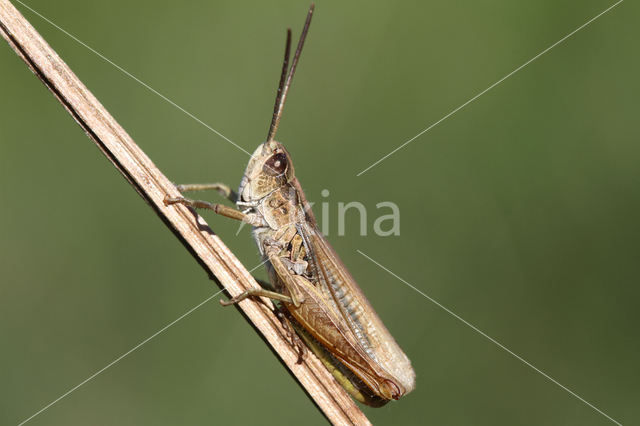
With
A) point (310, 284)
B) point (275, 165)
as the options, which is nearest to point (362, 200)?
point (275, 165)

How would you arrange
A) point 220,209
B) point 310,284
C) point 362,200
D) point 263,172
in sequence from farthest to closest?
point 362,200 → point 263,172 → point 310,284 → point 220,209

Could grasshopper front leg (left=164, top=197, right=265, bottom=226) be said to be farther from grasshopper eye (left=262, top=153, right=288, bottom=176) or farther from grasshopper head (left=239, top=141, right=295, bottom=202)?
grasshopper eye (left=262, top=153, right=288, bottom=176)

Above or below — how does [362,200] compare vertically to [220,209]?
below

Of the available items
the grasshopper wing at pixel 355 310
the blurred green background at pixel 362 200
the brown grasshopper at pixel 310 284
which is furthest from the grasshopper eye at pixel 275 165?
the blurred green background at pixel 362 200

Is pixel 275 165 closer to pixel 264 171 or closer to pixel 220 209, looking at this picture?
pixel 264 171

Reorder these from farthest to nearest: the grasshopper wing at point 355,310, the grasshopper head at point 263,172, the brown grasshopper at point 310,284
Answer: the grasshopper head at point 263,172 < the grasshopper wing at point 355,310 < the brown grasshopper at point 310,284

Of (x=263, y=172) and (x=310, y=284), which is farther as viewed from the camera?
(x=263, y=172)

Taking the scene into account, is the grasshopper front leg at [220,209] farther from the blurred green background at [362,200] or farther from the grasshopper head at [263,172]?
the blurred green background at [362,200]

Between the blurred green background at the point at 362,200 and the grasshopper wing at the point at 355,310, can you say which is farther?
the blurred green background at the point at 362,200
